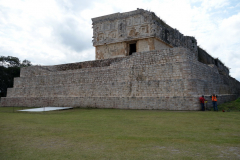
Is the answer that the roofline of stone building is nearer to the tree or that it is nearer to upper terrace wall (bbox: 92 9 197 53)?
upper terrace wall (bbox: 92 9 197 53)

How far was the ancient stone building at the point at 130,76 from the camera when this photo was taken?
11039 mm

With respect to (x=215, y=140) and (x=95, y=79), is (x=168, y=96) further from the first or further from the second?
(x=215, y=140)

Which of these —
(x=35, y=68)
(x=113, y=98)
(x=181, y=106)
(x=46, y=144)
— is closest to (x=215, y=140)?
(x=46, y=144)

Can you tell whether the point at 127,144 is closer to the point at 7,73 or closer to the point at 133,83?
the point at 133,83

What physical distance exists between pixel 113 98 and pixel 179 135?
26.1 feet

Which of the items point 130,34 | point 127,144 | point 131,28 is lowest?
point 127,144

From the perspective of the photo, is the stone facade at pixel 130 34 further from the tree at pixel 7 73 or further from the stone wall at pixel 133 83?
the tree at pixel 7 73

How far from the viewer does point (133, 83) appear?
12258mm

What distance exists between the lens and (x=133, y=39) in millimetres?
18062

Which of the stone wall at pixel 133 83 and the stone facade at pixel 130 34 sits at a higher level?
the stone facade at pixel 130 34

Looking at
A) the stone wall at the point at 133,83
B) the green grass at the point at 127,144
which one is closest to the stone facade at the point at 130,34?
the stone wall at the point at 133,83

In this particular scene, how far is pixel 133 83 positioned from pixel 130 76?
67 centimetres

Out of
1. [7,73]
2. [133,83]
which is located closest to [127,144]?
[133,83]

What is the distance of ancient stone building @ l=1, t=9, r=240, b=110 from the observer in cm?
1104
